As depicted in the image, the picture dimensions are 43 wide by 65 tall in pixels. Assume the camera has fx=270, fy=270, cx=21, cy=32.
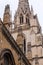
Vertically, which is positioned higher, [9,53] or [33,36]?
[9,53]

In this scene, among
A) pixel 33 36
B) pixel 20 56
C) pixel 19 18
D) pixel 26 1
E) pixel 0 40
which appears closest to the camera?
pixel 0 40

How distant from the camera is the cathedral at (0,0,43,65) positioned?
19070mm

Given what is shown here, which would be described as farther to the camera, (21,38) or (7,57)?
(21,38)

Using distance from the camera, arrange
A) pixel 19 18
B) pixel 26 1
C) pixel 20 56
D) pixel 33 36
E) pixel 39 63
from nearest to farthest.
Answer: pixel 20 56 → pixel 39 63 → pixel 33 36 → pixel 19 18 → pixel 26 1

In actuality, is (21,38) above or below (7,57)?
above

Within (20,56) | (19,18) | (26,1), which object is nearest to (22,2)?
(26,1)

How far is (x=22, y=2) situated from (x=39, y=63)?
1818 cm

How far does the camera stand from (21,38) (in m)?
23.0

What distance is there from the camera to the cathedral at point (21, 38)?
19.1m

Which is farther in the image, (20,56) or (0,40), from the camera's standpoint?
(20,56)

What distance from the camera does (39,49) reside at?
37469 mm

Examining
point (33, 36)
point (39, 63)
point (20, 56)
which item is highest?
point (20, 56)

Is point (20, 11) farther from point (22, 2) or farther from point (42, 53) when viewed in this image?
point (42, 53)

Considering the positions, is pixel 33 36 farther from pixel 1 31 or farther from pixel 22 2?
pixel 1 31
